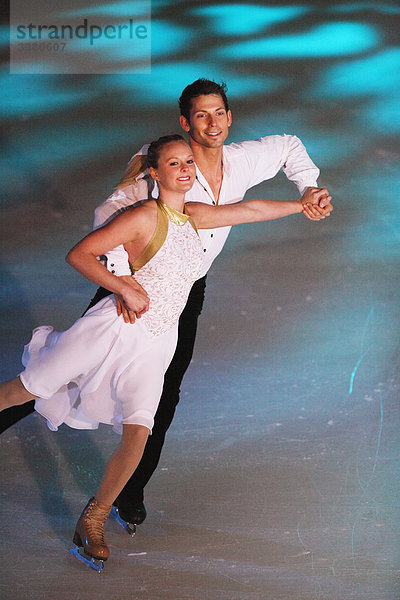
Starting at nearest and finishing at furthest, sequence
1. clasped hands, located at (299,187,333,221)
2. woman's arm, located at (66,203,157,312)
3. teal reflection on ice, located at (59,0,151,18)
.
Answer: woman's arm, located at (66,203,157,312) < clasped hands, located at (299,187,333,221) < teal reflection on ice, located at (59,0,151,18)

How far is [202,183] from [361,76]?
8.43 feet

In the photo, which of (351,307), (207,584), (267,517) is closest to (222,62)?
(351,307)

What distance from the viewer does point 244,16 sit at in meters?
5.14

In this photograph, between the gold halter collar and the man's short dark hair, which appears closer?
the gold halter collar

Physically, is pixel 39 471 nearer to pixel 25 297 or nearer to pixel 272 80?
pixel 25 297

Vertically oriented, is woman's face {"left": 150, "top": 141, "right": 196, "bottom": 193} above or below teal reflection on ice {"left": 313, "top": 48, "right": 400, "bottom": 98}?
above

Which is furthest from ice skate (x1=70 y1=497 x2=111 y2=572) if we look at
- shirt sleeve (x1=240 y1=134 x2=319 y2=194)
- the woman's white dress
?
shirt sleeve (x1=240 y1=134 x2=319 y2=194)

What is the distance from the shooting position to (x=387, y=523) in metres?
2.96

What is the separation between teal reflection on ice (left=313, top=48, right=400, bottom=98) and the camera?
5.18 metres

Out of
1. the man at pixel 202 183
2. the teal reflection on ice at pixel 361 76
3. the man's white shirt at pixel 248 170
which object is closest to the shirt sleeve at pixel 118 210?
the man at pixel 202 183

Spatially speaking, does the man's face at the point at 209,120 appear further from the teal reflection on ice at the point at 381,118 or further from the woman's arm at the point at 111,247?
the teal reflection on ice at the point at 381,118

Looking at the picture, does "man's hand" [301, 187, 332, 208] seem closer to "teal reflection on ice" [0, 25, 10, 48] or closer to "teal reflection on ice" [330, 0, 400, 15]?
"teal reflection on ice" [330, 0, 400, 15]

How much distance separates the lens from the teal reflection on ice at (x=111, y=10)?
16.6 feet

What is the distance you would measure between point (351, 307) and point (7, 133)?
2370 millimetres
